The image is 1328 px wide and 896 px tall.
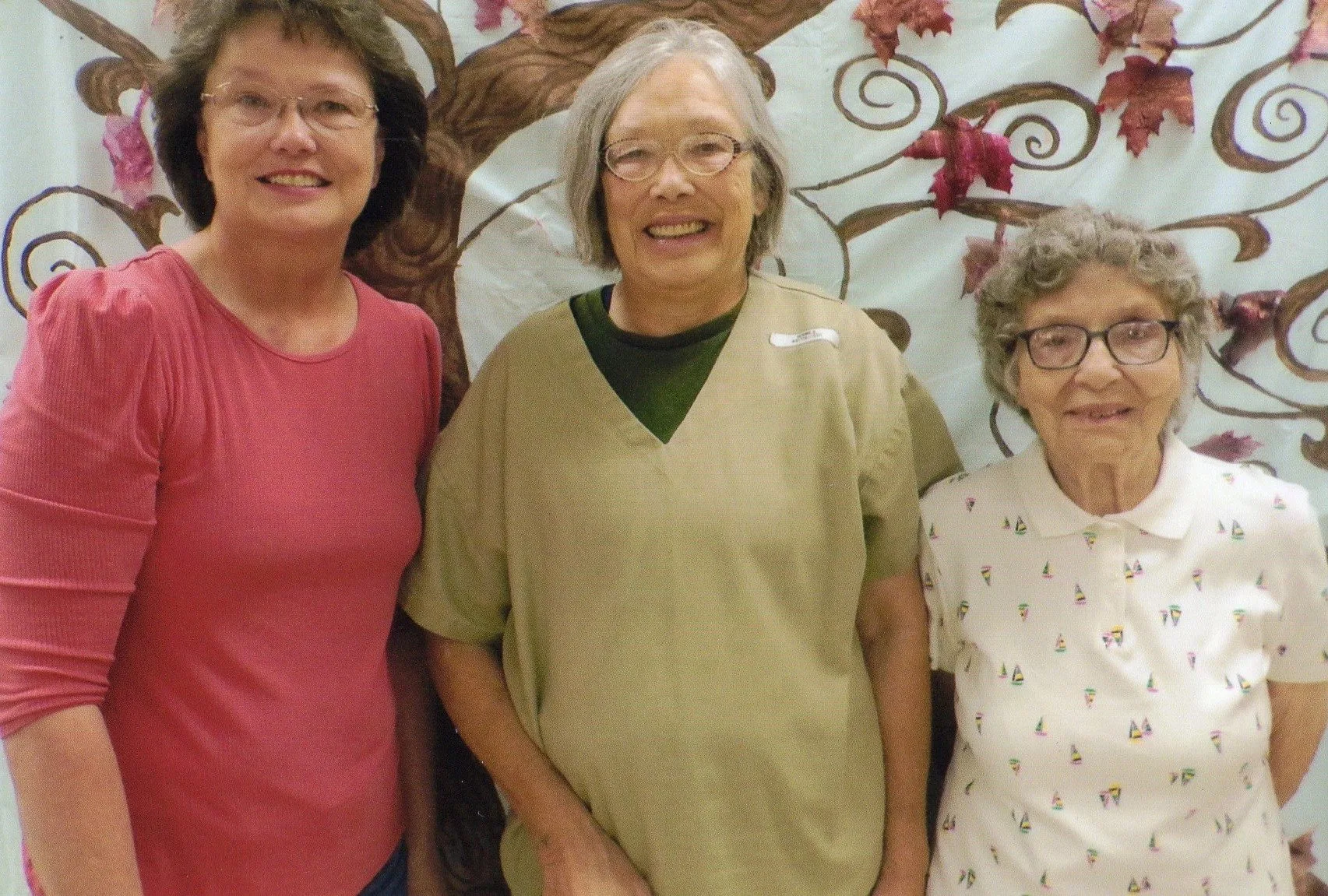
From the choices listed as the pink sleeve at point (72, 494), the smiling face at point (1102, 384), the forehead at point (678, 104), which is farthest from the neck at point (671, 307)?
the pink sleeve at point (72, 494)

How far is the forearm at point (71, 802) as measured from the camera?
1.05 m

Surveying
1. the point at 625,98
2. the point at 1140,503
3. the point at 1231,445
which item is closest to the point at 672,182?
the point at 625,98

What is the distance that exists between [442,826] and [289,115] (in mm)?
1210

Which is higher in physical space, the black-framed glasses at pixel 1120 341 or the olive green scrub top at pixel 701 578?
the black-framed glasses at pixel 1120 341

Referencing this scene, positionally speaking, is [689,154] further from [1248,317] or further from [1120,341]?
[1248,317]

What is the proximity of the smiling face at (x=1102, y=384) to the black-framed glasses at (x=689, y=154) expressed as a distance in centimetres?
47

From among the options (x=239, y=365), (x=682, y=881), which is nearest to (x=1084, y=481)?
(x=682, y=881)

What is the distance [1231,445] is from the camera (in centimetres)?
173

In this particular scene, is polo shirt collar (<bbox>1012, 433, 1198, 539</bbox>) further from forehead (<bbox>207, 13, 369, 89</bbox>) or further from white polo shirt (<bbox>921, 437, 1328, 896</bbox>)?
forehead (<bbox>207, 13, 369, 89</bbox>)

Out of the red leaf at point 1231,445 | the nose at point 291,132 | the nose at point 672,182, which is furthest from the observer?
the red leaf at point 1231,445

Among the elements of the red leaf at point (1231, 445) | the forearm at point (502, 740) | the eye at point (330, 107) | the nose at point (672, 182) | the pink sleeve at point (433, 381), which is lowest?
the forearm at point (502, 740)

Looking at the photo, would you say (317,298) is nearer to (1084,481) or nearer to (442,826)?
(442,826)

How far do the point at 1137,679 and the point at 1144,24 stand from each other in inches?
43.5

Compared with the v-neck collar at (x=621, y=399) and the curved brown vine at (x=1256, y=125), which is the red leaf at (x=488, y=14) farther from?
the curved brown vine at (x=1256, y=125)
